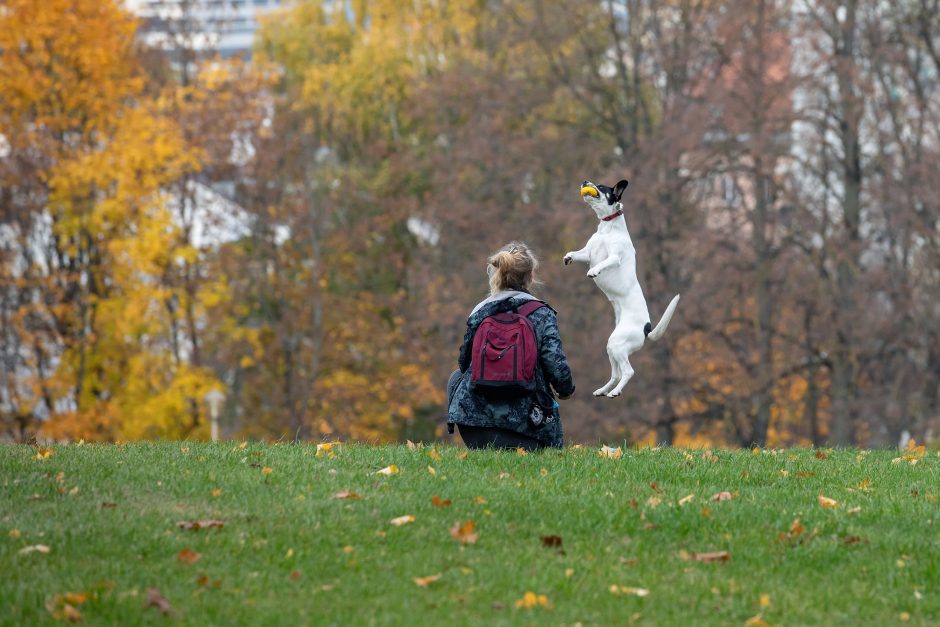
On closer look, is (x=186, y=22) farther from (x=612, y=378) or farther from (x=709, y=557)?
(x=709, y=557)

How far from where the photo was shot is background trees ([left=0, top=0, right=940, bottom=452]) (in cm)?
2936

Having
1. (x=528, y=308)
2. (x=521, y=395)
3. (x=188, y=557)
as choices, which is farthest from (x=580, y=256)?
(x=188, y=557)

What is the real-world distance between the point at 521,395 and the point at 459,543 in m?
2.48

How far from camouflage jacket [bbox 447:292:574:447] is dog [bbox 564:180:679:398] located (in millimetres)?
796

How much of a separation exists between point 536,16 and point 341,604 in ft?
89.2

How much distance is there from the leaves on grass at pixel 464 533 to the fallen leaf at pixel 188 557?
1.36 metres

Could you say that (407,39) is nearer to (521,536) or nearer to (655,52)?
(655,52)

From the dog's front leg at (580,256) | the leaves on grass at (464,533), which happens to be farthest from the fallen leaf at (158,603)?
the dog's front leg at (580,256)

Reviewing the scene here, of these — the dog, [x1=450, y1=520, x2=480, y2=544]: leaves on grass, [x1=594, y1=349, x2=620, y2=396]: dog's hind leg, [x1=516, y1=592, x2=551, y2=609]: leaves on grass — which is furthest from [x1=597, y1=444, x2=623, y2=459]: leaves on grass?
[x1=516, y1=592, x2=551, y2=609]: leaves on grass

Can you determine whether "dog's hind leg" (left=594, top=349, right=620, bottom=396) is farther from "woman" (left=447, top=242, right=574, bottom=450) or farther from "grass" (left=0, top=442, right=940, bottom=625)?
"grass" (left=0, top=442, right=940, bottom=625)

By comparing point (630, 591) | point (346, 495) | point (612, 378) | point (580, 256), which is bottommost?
point (630, 591)

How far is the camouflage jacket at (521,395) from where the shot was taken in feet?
31.3

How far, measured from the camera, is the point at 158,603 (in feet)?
20.3

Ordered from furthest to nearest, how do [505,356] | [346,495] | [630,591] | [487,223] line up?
1. [487,223]
2. [505,356]
3. [346,495]
4. [630,591]
